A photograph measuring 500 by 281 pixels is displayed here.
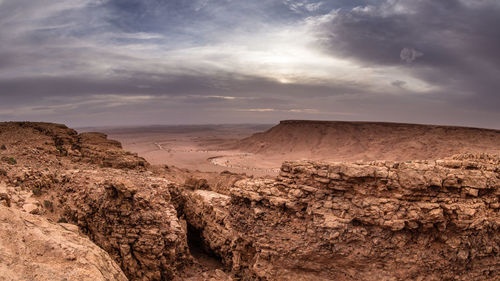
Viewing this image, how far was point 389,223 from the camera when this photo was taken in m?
5.26

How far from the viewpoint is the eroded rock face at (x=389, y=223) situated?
5.21 metres

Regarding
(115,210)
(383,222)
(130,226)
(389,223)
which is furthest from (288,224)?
(115,210)

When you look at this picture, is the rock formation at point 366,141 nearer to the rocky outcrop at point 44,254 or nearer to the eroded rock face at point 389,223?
the eroded rock face at point 389,223

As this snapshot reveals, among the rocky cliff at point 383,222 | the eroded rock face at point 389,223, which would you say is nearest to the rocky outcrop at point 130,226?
A: the rocky cliff at point 383,222

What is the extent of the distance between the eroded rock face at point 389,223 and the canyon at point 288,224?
2 cm

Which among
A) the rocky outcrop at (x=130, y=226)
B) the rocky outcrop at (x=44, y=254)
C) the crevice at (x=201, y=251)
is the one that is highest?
the rocky outcrop at (x=44, y=254)

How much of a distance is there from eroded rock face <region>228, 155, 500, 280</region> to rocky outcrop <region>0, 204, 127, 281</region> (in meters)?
3.85

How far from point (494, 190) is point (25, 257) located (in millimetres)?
7989

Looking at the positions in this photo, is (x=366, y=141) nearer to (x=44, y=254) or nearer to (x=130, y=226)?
(x=130, y=226)

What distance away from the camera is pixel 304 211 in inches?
238

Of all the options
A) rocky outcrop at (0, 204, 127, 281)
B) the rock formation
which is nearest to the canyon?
rocky outcrop at (0, 204, 127, 281)

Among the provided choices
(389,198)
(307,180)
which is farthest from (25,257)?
(389,198)

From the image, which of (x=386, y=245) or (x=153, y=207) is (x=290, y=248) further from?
(x=153, y=207)

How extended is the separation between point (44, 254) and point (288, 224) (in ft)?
15.0
